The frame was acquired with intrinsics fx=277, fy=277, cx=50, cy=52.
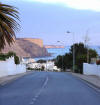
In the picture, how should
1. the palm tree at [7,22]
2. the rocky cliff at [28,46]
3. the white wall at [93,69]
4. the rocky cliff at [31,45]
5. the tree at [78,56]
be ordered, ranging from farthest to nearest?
the rocky cliff at [31,45]
the rocky cliff at [28,46]
the tree at [78,56]
the white wall at [93,69]
the palm tree at [7,22]

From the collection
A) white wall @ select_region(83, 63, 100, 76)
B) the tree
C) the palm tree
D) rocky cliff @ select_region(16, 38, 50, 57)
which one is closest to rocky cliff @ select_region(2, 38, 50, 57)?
rocky cliff @ select_region(16, 38, 50, 57)

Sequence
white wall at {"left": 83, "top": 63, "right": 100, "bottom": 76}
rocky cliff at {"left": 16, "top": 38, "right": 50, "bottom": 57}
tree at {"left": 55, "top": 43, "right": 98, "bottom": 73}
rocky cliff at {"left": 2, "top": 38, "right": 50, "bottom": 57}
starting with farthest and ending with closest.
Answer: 1. rocky cliff at {"left": 16, "top": 38, "right": 50, "bottom": 57}
2. rocky cliff at {"left": 2, "top": 38, "right": 50, "bottom": 57}
3. tree at {"left": 55, "top": 43, "right": 98, "bottom": 73}
4. white wall at {"left": 83, "top": 63, "right": 100, "bottom": 76}

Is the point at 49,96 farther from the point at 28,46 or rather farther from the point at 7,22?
the point at 28,46

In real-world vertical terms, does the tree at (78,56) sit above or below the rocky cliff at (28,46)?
below

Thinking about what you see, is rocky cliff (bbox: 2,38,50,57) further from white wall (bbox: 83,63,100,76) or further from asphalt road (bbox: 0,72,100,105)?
asphalt road (bbox: 0,72,100,105)

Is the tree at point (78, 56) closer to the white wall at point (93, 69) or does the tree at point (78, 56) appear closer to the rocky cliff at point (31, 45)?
the rocky cliff at point (31, 45)

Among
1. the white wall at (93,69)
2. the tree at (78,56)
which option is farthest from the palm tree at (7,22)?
the tree at (78,56)

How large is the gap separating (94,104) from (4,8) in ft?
47.3

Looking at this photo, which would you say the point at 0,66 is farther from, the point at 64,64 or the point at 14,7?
the point at 64,64

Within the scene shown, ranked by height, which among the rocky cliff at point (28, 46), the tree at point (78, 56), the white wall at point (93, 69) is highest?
the rocky cliff at point (28, 46)

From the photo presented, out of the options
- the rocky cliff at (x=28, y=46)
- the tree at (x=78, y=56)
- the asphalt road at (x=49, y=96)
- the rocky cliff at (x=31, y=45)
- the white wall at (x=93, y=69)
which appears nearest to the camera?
the asphalt road at (x=49, y=96)

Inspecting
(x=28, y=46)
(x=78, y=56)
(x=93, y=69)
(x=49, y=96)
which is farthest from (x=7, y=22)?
(x=28, y=46)

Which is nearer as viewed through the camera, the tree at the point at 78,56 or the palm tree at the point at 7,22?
the palm tree at the point at 7,22

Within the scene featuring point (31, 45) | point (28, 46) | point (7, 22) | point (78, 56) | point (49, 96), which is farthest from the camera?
point (31, 45)
